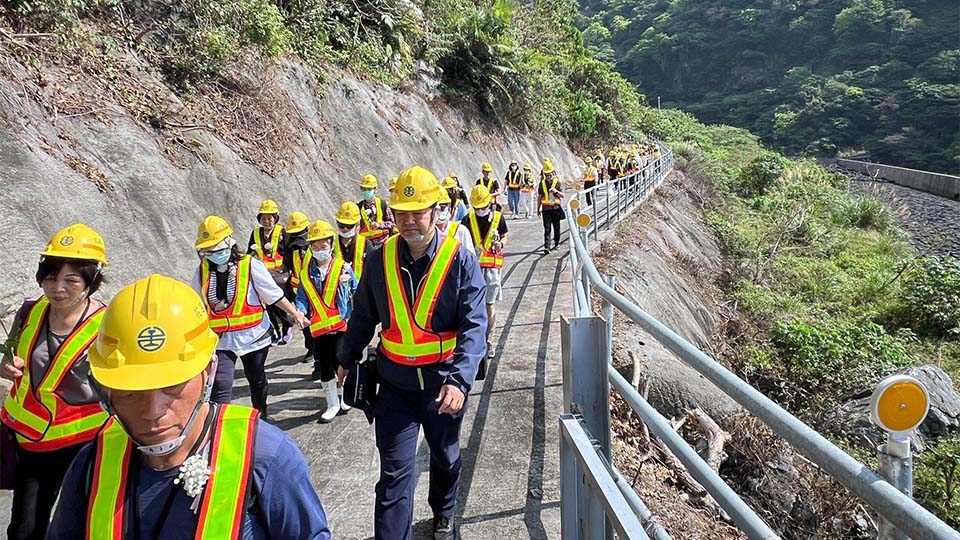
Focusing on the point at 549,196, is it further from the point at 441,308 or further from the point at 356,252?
the point at 441,308

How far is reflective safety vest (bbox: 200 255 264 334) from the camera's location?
14.6ft

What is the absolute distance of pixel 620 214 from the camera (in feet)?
48.4

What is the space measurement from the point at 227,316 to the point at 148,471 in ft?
10.2

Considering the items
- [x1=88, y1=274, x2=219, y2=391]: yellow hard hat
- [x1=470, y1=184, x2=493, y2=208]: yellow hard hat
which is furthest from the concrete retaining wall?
[x1=88, y1=274, x2=219, y2=391]: yellow hard hat

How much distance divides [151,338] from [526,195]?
56.2 feet

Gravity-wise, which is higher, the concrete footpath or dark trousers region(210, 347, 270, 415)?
dark trousers region(210, 347, 270, 415)

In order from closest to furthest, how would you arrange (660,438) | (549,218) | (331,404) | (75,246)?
(660,438) → (75,246) → (331,404) → (549,218)

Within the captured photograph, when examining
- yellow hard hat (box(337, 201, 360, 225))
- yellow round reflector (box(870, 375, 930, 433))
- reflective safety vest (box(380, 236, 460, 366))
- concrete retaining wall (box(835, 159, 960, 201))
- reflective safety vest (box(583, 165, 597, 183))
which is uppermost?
yellow round reflector (box(870, 375, 930, 433))

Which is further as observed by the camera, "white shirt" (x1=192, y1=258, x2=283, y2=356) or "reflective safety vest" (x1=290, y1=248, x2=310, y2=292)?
"reflective safety vest" (x1=290, y1=248, x2=310, y2=292)

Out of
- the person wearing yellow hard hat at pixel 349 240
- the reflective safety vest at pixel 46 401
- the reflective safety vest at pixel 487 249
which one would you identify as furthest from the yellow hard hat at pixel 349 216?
the reflective safety vest at pixel 46 401

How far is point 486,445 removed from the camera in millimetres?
4648

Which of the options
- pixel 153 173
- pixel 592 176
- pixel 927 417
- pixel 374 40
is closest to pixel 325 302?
pixel 153 173

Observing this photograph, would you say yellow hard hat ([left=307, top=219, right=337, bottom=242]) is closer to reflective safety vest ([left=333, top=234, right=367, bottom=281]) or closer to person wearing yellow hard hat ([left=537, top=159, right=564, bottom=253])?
reflective safety vest ([left=333, top=234, right=367, bottom=281])

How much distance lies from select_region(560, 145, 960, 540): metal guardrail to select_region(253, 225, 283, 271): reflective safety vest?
13.8ft
